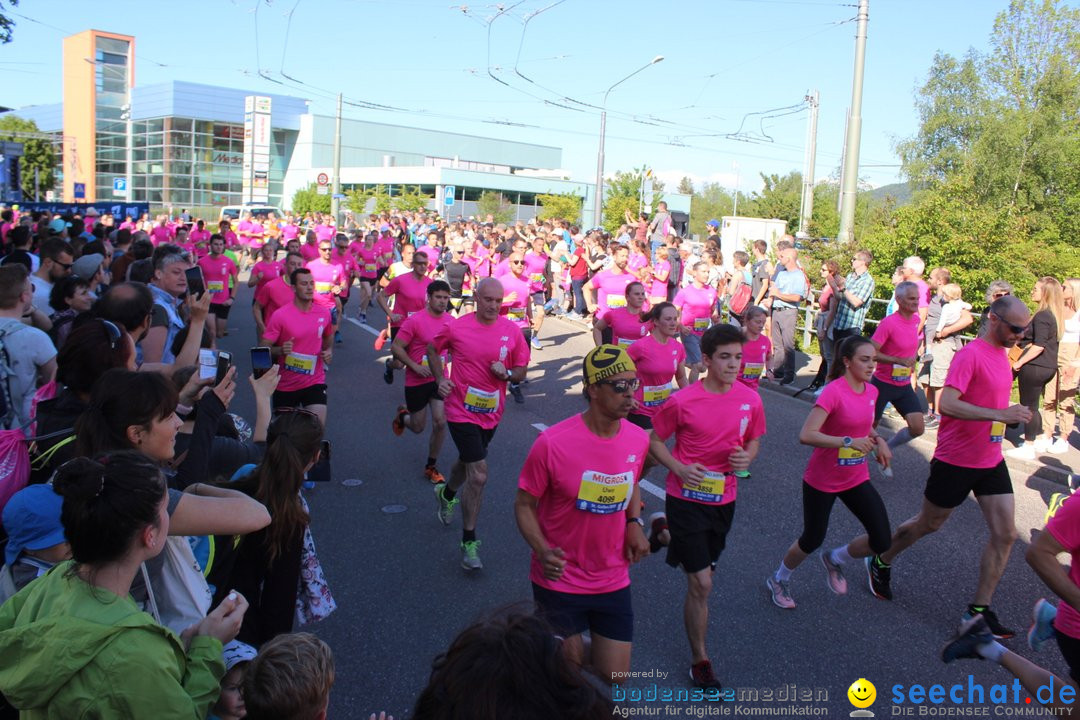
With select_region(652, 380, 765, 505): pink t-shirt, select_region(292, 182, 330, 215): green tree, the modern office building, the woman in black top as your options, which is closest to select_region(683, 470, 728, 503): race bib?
select_region(652, 380, 765, 505): pink t-shirt

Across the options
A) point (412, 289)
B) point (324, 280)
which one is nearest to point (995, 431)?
point (412, 289)

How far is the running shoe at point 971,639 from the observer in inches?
143

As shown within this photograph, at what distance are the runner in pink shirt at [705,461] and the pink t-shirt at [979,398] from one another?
1497 millimetres

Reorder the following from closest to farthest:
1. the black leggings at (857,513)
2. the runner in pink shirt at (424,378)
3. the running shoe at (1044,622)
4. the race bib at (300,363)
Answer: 1. the running shoe at (1044,622)
2. the black leggings at (857,513)
3. the race bib at (300,363)
4. the runner in pink shirt at (424,378)

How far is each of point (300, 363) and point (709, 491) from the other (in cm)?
421

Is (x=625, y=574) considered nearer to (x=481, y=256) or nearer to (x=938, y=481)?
(x=938, y=481)

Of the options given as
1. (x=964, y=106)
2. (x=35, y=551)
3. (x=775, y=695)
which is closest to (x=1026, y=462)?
(x=775, y=695)

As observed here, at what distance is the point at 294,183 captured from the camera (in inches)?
2822

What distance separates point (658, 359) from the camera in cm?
713

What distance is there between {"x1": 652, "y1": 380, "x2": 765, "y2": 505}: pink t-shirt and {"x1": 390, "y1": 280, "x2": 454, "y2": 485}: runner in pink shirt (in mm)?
3284

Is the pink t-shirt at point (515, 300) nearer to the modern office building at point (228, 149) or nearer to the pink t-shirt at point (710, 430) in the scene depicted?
the pink t-shirt at point (710, 430)

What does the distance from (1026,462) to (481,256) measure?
12.1 metres

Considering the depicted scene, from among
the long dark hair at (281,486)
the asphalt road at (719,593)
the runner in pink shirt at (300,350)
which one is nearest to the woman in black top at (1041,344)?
the asphalt road at (719,593)

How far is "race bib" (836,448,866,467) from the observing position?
5242mm
